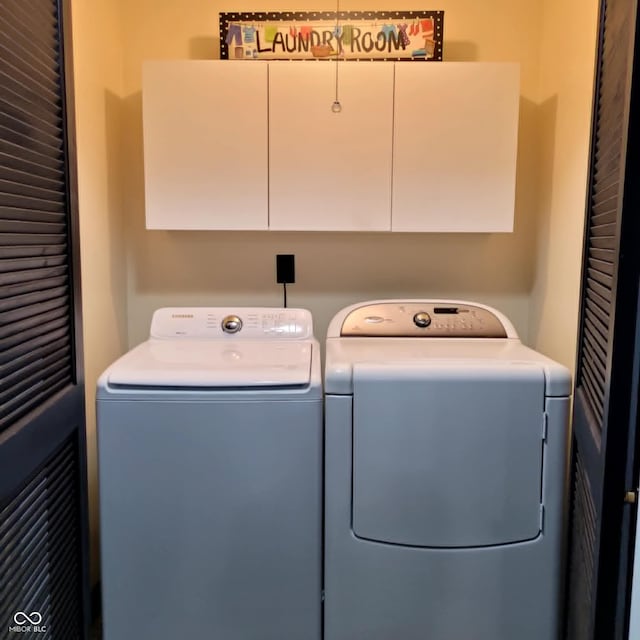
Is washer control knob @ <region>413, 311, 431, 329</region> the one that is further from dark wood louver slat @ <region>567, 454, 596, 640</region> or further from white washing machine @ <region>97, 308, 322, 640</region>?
dark wood louver slat @ <region>567, 454, 596, 640</region>

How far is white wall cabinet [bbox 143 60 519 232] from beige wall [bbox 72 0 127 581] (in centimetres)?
19

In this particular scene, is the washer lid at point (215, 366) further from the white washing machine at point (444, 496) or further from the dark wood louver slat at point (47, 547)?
the dark wood louver slat at point (47, 547)

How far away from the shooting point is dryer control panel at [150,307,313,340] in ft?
6.53

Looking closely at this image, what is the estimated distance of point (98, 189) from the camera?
2006 mm

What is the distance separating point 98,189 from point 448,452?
58.5 inches

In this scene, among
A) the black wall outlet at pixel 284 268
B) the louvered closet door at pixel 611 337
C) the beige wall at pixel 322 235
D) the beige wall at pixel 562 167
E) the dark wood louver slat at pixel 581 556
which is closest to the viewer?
the louvered closet door at pixel 611 337

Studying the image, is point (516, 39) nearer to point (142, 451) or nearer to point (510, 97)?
point (510, 97)

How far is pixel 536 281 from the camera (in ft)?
7.39

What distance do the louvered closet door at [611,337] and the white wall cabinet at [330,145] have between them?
640 millimetres

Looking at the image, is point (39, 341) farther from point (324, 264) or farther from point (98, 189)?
point (324, 264)

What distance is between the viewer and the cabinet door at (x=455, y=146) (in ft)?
6.35

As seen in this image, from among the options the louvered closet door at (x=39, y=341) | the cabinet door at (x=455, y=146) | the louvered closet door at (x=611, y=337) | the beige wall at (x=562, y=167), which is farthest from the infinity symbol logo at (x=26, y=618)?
the beige wall at (x=562, y=167)

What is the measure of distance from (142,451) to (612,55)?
4.78 ft

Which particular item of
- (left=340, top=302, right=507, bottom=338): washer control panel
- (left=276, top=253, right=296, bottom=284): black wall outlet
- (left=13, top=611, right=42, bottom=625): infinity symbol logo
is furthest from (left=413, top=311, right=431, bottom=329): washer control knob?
(left=13, top=611, right=42, bottom=625): infinity symbol logo
